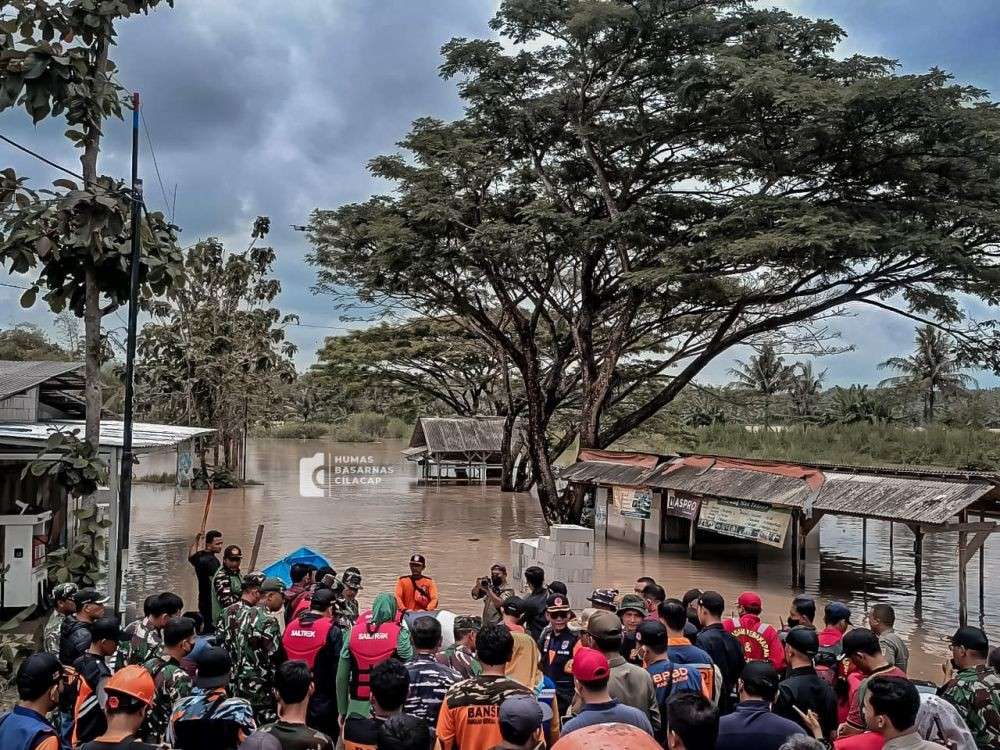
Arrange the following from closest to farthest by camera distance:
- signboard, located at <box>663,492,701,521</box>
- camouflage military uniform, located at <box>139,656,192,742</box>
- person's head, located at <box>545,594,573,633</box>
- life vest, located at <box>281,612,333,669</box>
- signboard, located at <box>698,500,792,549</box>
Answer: camouflage military uniform, located at <box>139,656,192,742</box>
life vest, located at <box>281,612,333,669</box>
person's head, located at <box>545,594,573,633</box>
signboard, located at <box>698,500,792,549</box>
signboard, located at <box>663,492,701,521</box>

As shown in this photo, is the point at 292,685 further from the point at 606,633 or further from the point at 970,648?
the point at 970,648

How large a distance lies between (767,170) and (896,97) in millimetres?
3720

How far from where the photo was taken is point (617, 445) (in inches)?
1797

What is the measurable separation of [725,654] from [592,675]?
2133 mm

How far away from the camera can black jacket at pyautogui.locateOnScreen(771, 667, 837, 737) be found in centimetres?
455

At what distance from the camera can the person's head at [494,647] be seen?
4141 millimetres

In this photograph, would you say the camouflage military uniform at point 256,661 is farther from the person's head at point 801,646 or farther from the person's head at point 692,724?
the person's head at point 801,646

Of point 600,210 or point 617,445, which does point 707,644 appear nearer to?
point 600,210

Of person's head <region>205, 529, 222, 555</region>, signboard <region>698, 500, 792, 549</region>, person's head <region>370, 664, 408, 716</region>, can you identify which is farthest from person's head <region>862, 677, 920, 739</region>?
signboard <region>698, 500, 792, 549</region>

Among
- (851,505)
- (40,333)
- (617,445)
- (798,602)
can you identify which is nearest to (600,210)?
(851,505)

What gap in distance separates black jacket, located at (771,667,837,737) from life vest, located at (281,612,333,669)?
293cm

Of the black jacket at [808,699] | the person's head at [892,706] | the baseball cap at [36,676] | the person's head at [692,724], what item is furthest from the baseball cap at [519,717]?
the baseball cap at [36,676]

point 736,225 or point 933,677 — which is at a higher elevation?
point 736,225

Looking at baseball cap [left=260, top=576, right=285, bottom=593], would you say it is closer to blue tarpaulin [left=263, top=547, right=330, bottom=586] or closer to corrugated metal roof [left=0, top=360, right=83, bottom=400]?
blue tarpaulin [left=263, top=547, right=330, bottom=586]
